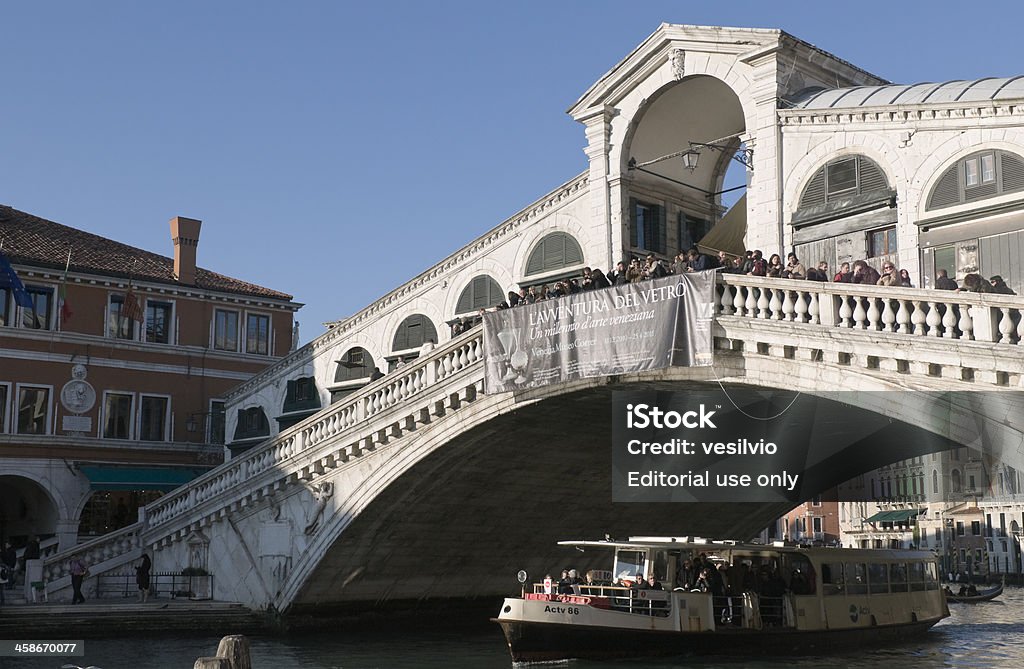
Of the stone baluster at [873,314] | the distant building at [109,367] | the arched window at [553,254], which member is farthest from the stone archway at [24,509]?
the stone baluster at [873,314]

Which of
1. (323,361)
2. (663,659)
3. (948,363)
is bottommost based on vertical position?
(663,659)

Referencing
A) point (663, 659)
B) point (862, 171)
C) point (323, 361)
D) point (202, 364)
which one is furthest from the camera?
point (202, 364)

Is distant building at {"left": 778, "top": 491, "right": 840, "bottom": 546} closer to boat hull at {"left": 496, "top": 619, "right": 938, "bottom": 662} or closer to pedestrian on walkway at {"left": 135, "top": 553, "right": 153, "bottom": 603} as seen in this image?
pedestrian on walkway at {"left": 135, "top": 553, "right": 153, "bottom": 603}

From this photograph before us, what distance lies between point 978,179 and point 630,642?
9377mm

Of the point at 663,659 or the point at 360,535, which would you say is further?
the point at 360,535

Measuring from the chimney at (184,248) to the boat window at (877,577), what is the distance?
2172 centimetres

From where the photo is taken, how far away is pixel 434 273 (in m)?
28.2

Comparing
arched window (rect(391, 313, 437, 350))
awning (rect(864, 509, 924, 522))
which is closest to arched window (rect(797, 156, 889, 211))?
arched window (rect(391, 313, 437, 350))

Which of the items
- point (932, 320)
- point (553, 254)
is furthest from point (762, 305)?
point (553, 254)

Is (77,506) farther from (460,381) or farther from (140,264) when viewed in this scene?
(460,381)

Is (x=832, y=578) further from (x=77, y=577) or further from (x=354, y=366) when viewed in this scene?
(x=77, y=577)

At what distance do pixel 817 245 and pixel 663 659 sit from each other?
758 cm

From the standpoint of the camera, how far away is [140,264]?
35.7m

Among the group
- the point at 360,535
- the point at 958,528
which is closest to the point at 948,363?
the point at 360,535
